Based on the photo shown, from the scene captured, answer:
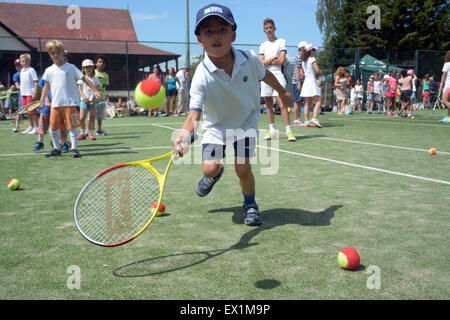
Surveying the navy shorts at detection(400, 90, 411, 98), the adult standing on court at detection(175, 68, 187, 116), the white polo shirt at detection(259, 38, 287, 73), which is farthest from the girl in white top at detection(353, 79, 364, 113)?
the white polo shirt at detection(259, 38, 287, 73)

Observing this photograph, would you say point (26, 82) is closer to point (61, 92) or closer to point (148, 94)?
point (61, 92)

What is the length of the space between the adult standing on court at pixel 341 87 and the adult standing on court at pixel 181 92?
7.21 metres

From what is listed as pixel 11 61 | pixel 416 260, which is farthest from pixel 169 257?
pixel 11 61

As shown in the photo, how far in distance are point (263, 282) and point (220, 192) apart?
238 cm

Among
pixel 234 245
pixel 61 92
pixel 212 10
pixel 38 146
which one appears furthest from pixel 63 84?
pixel 234 245

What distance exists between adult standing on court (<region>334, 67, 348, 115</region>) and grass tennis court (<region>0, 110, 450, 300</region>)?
13102 mm

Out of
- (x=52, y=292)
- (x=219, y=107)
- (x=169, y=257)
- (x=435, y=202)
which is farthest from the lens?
(x=435, y=202)

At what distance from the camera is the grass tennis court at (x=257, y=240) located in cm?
248

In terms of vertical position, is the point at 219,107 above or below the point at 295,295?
above

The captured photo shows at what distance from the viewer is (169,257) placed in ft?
9.78

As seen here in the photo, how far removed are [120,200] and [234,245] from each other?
1.30m

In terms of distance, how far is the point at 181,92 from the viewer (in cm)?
2023

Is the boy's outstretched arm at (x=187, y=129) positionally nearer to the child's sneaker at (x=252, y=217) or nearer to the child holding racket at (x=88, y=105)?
the child's sneaker at (x=252, y=217)
